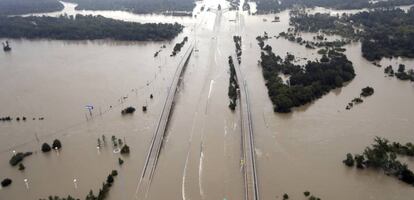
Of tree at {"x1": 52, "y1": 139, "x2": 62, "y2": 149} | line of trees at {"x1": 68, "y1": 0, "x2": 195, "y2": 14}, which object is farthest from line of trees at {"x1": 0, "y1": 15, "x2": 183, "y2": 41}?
tree at {"x1": 52, "y1": 139, "x2": 62, "y2": 149}

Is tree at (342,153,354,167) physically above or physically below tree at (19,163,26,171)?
above

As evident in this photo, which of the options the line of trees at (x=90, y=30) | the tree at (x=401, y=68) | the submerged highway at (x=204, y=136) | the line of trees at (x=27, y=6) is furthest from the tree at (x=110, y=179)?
the line of trees at (x=27, y=6)

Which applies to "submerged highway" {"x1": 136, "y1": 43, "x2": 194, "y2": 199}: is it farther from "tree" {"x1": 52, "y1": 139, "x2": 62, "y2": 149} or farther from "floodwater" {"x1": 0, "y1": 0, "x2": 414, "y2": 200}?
"tree" {"x1": 52, "y1": 139, "x2": 62, "y2": 149}

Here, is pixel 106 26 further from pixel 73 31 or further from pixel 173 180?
pixel 173 180

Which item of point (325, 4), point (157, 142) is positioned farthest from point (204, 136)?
point (325, 4)

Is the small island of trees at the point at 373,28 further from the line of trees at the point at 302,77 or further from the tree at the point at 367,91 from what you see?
the tree at the point at 367,91

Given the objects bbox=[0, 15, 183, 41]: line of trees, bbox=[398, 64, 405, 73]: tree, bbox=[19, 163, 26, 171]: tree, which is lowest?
bbox=[19, 163, 26, 171]: tree

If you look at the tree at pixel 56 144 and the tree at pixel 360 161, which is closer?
the tree at pixel 360 161
